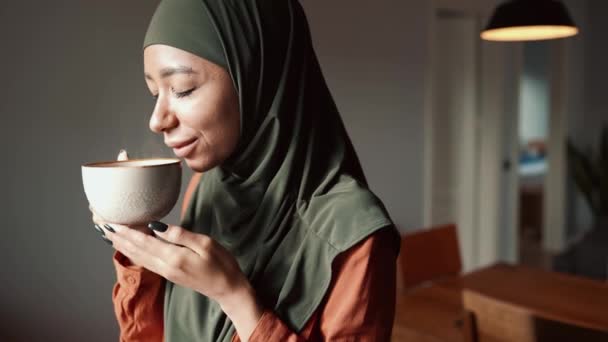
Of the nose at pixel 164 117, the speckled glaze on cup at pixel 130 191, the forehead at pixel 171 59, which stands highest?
the forehead at pixel 171 59

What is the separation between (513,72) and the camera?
12.5 feet

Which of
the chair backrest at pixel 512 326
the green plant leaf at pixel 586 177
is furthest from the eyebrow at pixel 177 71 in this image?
the green plant leaf at pixel 586 177

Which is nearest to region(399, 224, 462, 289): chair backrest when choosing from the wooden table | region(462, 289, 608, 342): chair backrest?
the wooden table

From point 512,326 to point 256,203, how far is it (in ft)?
2.56

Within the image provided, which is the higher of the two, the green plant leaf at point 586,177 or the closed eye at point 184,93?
the closed eye at point 184,93

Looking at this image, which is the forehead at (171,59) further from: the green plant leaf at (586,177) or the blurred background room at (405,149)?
the green plant leaf at (586,177)

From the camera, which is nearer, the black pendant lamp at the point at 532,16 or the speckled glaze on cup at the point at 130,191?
the speckled glaze on cup at the point at 130,191

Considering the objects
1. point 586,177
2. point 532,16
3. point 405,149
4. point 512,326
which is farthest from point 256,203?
point 586,177

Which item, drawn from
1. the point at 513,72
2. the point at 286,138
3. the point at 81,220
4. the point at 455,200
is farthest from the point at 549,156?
the point at 286,138

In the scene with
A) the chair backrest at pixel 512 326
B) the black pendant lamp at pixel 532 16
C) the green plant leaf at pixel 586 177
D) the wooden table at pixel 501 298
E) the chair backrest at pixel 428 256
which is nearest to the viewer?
the chair backrest at pixel 512 326

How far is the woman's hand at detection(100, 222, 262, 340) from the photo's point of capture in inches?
26.1

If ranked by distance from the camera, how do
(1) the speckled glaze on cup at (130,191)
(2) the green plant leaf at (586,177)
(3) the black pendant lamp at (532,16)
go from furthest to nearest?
(2) the green plant leaf at (586,177), (3) the black pendant lamp at (532,16), (1) the speckled glaze on cup at (130,191)

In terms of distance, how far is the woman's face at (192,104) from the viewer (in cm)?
68

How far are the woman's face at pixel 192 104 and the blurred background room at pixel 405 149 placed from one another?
881 mm
